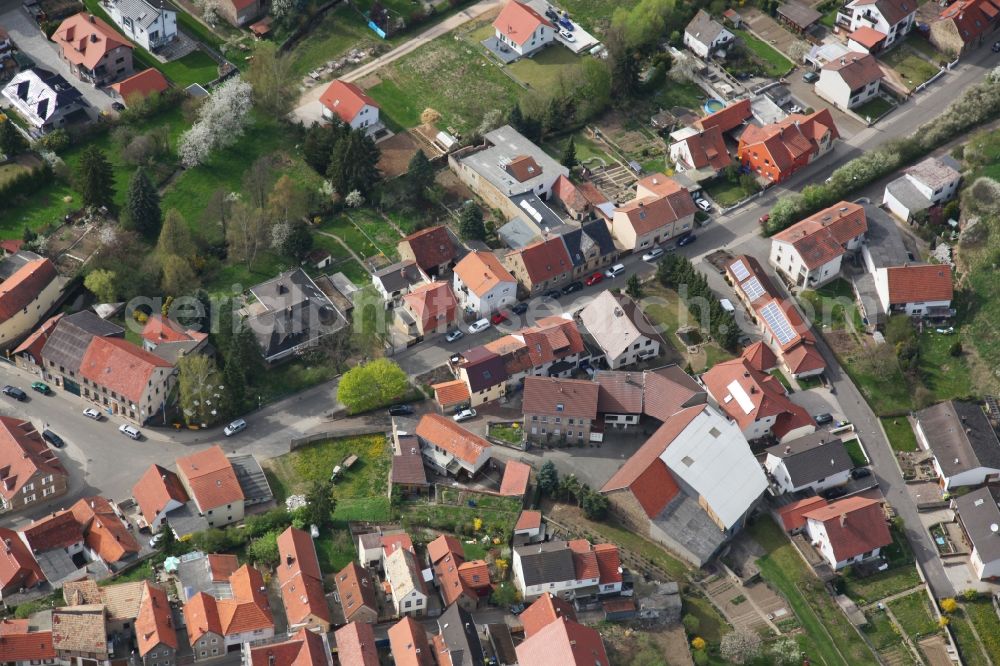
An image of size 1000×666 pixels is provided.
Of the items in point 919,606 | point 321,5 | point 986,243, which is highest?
point 321,5

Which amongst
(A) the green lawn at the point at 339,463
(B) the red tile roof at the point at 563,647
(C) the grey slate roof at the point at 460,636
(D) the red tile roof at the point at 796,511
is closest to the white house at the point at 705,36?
(D) the red tile roof at the point at 796,511

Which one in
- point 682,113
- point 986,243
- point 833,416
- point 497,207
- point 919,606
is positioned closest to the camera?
point 919,606

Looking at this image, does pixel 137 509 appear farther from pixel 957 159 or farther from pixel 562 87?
pixel 957 159

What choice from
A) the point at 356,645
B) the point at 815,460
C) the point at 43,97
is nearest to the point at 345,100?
the point at 43,97

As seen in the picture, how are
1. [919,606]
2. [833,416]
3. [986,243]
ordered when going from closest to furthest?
1. [919,606]
2. [833,416]
3. [986,243]

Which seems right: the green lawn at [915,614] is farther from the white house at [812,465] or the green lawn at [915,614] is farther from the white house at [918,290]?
the white house at [918,290]

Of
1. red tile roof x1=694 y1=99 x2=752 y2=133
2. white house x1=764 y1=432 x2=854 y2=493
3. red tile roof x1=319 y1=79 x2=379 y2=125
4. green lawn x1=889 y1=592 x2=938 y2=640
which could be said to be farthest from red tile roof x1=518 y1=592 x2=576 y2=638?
red tile roof x1=319 y1=79 x2=379 y2=125

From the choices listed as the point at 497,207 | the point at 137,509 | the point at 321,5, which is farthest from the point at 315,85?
the point at 137,509
